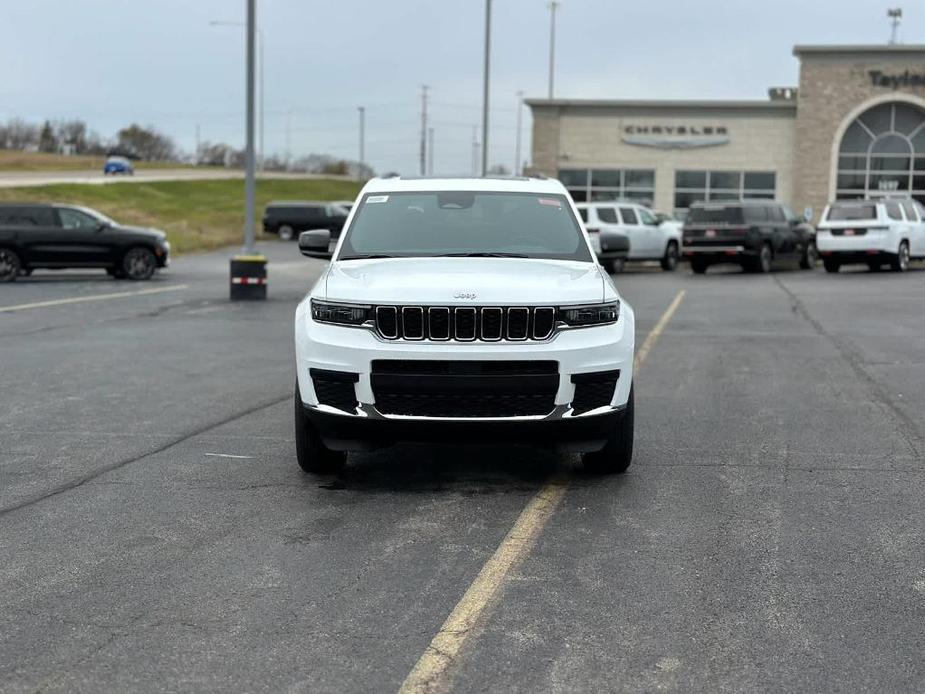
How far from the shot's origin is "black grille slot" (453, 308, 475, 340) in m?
5.96

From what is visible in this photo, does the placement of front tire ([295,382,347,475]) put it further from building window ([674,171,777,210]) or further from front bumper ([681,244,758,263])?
building window ([674,171,777,210])

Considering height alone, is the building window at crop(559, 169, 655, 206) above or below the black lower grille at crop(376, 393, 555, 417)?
above

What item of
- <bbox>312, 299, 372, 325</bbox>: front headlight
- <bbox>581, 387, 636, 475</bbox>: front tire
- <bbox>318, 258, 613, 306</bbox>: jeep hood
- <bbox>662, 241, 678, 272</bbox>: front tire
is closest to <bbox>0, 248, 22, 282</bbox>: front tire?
<bbox>662, 241, 678, 272</bbox>: front tire

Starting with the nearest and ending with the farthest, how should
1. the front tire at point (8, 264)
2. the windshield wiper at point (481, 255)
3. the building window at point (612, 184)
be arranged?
the windshield wiper at point (481, 255), the front tire at point (8, 264), the building window at point (612, 184)

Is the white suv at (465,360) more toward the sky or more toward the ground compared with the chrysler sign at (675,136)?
more toward the ground

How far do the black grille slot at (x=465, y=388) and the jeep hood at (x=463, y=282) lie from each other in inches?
13.5

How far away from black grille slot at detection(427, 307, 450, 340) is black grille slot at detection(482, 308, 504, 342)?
0.63 ft

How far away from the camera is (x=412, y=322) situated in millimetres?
5992

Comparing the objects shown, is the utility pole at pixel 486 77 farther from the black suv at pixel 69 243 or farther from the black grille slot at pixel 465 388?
the black grille slot at pixel 465 388

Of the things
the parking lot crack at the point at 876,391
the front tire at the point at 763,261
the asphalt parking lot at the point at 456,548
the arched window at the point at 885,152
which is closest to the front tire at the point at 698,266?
the front tire at the point at 763,261

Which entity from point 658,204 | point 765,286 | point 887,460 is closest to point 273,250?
point 658,204

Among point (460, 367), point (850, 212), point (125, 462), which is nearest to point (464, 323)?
point (460, 367)

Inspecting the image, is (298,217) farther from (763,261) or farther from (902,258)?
(902,258)

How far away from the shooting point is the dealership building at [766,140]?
50750 mm
